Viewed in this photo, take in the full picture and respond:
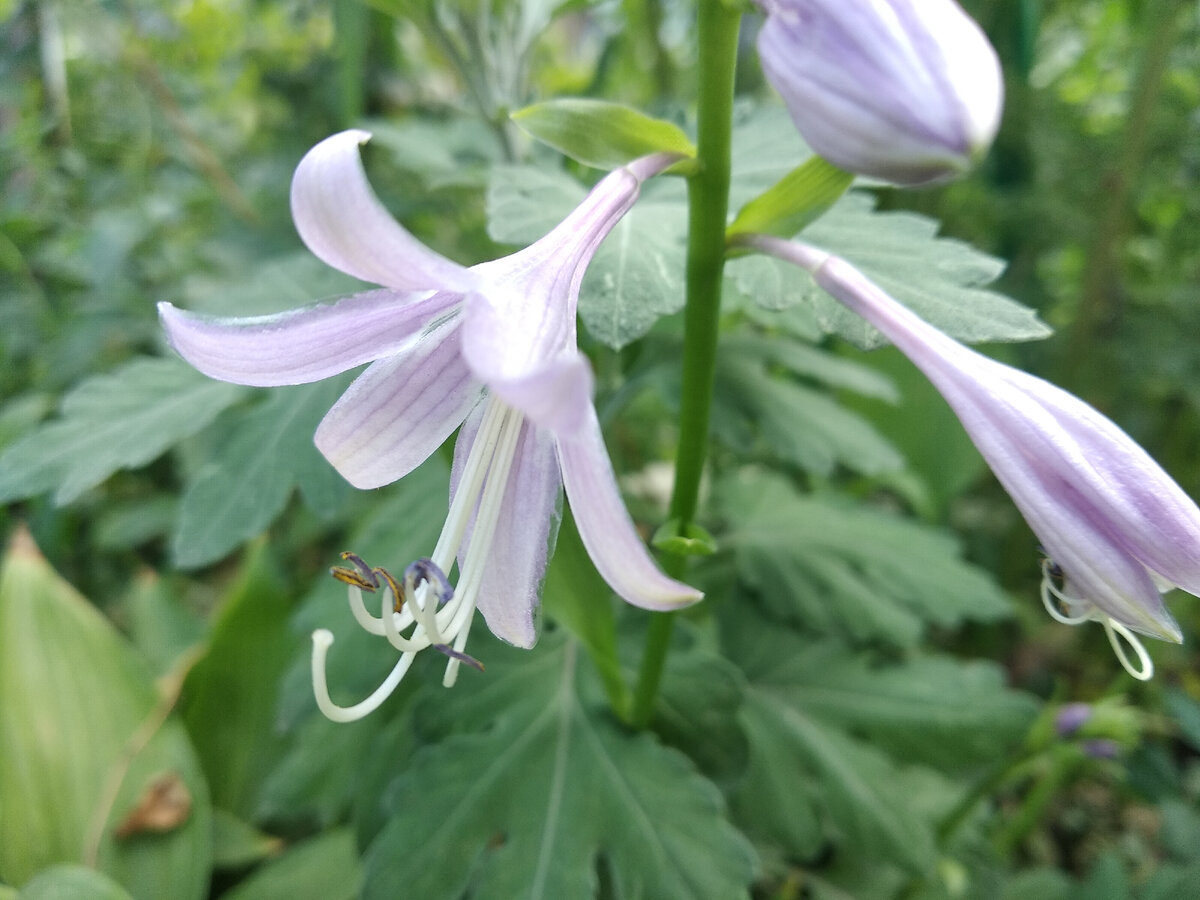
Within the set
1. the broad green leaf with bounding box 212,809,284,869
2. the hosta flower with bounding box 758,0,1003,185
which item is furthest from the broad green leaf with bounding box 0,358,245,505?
the hosta flower with bounding box 758,0,1003,185

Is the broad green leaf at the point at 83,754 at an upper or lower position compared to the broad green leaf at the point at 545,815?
lower

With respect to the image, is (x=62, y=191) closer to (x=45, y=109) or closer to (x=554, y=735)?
(x=45, y=109)

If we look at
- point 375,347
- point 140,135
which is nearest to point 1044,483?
point 375,347

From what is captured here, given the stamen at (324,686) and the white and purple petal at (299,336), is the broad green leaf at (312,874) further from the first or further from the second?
the white and purple petal at (299,336)

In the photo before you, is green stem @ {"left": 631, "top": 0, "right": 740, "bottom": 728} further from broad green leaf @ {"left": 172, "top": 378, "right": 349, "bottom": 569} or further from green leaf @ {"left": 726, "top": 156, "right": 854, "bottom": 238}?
broad green leaf @ {"left": 172, "top": 378, "right": 349, "bottom": 569}

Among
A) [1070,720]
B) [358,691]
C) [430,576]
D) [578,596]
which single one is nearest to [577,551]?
[578,596]

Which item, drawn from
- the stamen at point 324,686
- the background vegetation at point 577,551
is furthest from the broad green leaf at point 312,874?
the stamen at point 324,686
